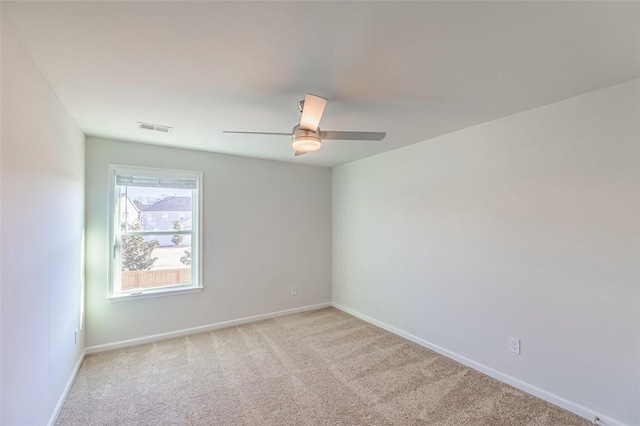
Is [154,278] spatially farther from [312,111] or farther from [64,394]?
[312,111]

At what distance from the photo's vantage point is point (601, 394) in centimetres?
207

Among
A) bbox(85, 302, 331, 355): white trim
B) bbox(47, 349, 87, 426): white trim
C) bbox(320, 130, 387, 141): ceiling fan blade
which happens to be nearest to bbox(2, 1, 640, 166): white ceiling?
bbox(320, 130, 387, 141): ceiling fan blade

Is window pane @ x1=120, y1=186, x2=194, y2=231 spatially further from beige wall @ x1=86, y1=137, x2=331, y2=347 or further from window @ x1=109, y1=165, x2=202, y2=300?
beige wall @ x1=86, y1=137, x2=331, y2=347

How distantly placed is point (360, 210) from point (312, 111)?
257 centimetres

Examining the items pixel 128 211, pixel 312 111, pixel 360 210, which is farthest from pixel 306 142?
pixel 128 211

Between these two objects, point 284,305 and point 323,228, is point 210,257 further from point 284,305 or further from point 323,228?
point 323,228

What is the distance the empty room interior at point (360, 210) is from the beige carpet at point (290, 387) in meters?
0.02

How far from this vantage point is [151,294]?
137 inches

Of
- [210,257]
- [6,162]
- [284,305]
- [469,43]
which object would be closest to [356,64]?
[469,43]

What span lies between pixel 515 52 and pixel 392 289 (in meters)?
2.86

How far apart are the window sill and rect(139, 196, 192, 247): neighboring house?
562mm

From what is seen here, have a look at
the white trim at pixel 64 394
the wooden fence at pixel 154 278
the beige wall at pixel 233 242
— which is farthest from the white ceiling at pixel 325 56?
the white trim at pixel 64 394

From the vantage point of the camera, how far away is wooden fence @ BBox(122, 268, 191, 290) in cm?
342

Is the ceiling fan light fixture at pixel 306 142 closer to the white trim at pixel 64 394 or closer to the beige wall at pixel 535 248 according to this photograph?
the beige wall at pixel 535 248
